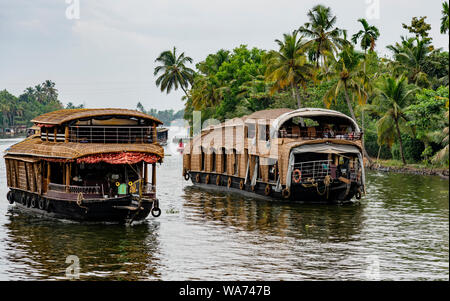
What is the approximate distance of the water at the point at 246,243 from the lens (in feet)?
56.1

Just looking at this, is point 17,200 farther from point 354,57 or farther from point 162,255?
point 354,57

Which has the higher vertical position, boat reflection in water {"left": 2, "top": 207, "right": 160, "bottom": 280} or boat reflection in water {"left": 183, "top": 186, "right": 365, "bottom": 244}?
boat reflection in water {"left": 183, "top": 186, "right": 365, "bottom": 244}

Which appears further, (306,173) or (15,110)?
(15,110)

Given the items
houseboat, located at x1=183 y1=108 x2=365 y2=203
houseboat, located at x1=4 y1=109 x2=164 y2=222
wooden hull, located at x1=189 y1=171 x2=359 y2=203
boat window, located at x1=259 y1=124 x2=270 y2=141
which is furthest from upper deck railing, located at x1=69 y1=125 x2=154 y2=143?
boat window, located at x1=259 y1=124 x2=270 y2=141

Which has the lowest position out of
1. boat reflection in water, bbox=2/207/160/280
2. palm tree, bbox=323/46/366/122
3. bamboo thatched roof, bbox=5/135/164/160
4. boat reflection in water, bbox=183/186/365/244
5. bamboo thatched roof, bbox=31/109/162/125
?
boat reflection in water, bbox=2/207/160/280

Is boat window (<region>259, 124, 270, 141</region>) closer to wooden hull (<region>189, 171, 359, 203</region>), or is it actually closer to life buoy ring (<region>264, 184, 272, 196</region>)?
wooden hull (<region>189, 171, 359, 203</region>)

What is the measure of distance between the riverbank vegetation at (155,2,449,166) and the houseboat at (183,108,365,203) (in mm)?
8900

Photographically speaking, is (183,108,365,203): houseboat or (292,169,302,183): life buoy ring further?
(183,108,365,203): houseboat

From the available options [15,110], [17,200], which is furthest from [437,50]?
[15,110]

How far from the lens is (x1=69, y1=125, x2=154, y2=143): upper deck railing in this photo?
2350cm

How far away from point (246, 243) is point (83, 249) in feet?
17.2

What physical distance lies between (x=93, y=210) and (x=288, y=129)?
12.3 metres
